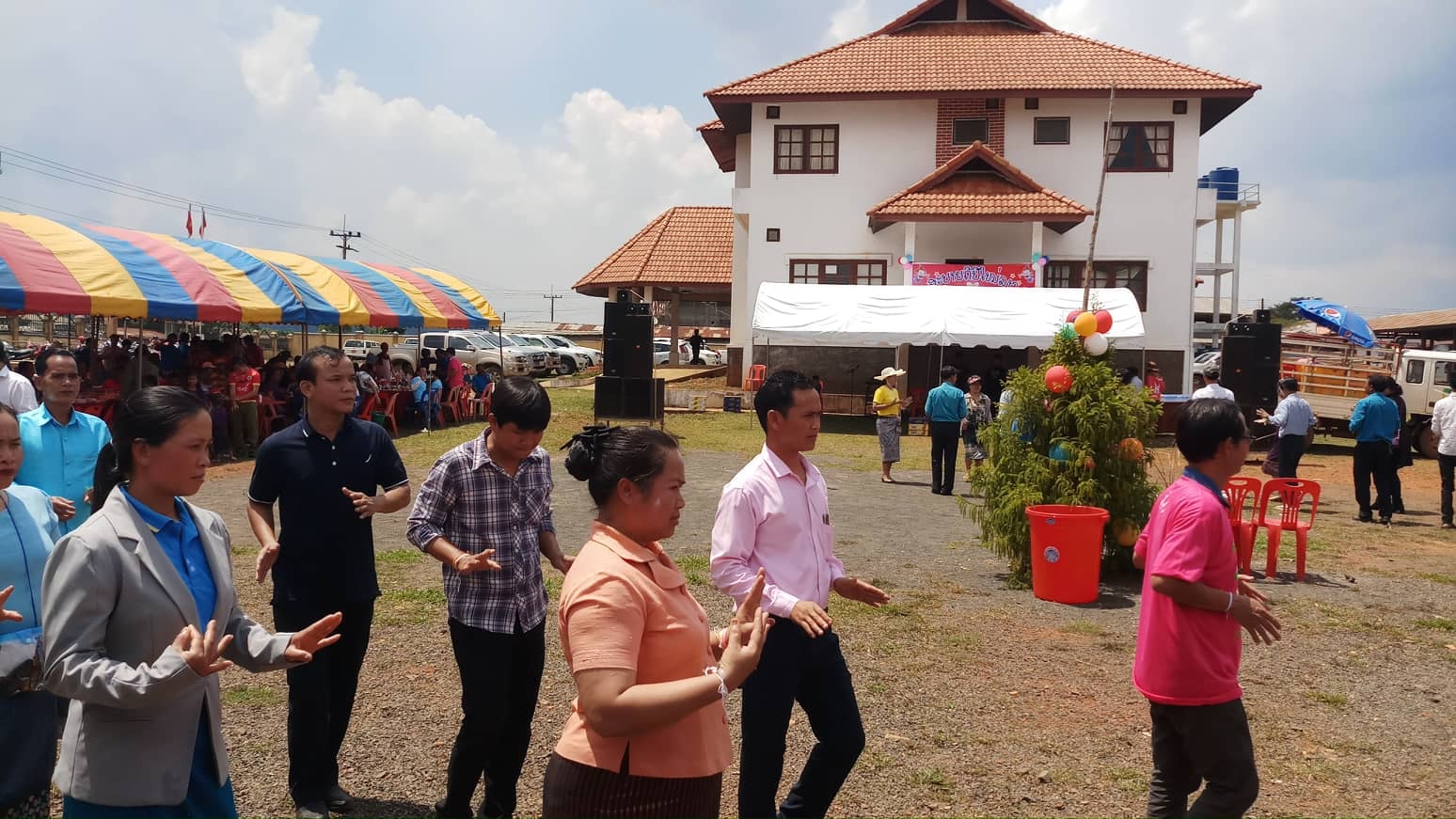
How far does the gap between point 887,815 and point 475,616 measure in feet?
5.90

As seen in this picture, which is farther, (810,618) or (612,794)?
(810,618)

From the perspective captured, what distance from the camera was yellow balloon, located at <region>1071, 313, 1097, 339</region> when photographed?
745cm

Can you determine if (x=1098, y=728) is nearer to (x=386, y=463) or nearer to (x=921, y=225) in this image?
(x=386, y=463)

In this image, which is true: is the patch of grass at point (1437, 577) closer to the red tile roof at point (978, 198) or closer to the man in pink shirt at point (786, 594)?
the man in pink shirt at point (786, 594)

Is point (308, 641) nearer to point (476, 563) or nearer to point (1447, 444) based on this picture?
point (476, 563)

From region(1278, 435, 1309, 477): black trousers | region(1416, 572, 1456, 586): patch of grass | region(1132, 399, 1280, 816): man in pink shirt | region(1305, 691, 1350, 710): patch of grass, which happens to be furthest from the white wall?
region(1132, 399, 1280, 816): man in pink shirt

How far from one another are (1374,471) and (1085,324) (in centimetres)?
618

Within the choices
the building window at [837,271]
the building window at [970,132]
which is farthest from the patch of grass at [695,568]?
the building window at [970,132]

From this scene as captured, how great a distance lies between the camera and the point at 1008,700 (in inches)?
198

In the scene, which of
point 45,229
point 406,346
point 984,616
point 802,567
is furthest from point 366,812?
point 406,346

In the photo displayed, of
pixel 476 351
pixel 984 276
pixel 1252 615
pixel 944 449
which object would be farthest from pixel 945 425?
pixel 476 351

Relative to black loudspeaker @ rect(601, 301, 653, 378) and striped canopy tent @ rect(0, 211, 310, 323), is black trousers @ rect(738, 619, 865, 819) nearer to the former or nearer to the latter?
striped canopy tent @ rect(0, 211, 310, 323)

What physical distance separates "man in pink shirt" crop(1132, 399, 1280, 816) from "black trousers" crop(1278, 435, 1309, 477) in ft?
33.3

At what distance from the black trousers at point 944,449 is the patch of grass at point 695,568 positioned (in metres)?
5.07
